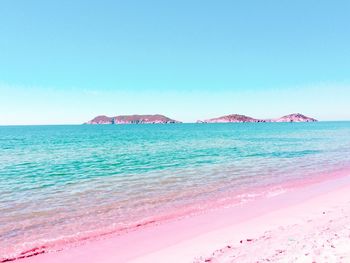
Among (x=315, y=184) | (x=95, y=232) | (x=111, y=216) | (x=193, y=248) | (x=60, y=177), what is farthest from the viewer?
(x=60, y=177)

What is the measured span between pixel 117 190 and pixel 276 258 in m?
12.3

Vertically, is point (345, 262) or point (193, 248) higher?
point (345, 262)

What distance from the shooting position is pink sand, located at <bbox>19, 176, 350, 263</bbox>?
8.14 m

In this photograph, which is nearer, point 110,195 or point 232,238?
point 232,238

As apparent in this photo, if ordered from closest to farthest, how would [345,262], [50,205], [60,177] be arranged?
[345,262] < [50,205] < [60,177]

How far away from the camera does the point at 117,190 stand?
60.0 feet

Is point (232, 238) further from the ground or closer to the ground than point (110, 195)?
further from the ground

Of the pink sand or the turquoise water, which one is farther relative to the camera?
the turquoise water

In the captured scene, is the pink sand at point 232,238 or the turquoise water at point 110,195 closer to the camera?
the pink sand at point 232,238

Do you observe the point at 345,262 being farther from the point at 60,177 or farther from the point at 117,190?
the point at 60,177

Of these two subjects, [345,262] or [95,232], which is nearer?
[345,262]

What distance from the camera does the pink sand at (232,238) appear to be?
8141 mm

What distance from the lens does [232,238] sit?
394 inches

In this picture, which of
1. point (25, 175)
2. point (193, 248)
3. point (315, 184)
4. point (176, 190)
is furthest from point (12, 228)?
point (315, 184)
